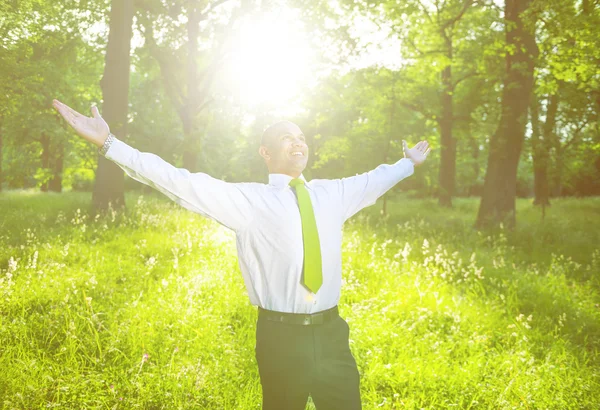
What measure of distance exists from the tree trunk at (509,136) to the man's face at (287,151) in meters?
10.5

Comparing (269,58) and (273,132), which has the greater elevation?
(269,58)

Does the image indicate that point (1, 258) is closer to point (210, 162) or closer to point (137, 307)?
point (137, 307)

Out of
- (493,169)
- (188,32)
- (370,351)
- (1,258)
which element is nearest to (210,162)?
(188,32)

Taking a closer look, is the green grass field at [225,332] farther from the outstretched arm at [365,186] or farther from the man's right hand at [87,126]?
the man's right hand at [87,126]

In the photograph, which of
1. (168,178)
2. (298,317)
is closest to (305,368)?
(298,317)

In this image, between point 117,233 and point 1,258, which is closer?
point 1,258

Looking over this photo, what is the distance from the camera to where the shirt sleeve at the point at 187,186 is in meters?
2.27

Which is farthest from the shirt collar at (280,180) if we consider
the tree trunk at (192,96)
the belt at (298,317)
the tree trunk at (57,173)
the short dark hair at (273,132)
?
the tree trunk at (57,173)

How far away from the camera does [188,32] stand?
54.1ft

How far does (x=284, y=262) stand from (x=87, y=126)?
1.33 metres

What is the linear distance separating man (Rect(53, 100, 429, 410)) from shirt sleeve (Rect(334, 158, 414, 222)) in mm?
101

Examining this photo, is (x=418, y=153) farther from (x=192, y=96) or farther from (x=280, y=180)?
(x=192, y=96)

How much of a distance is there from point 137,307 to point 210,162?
29854 mm

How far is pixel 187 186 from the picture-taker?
231 centimetres
